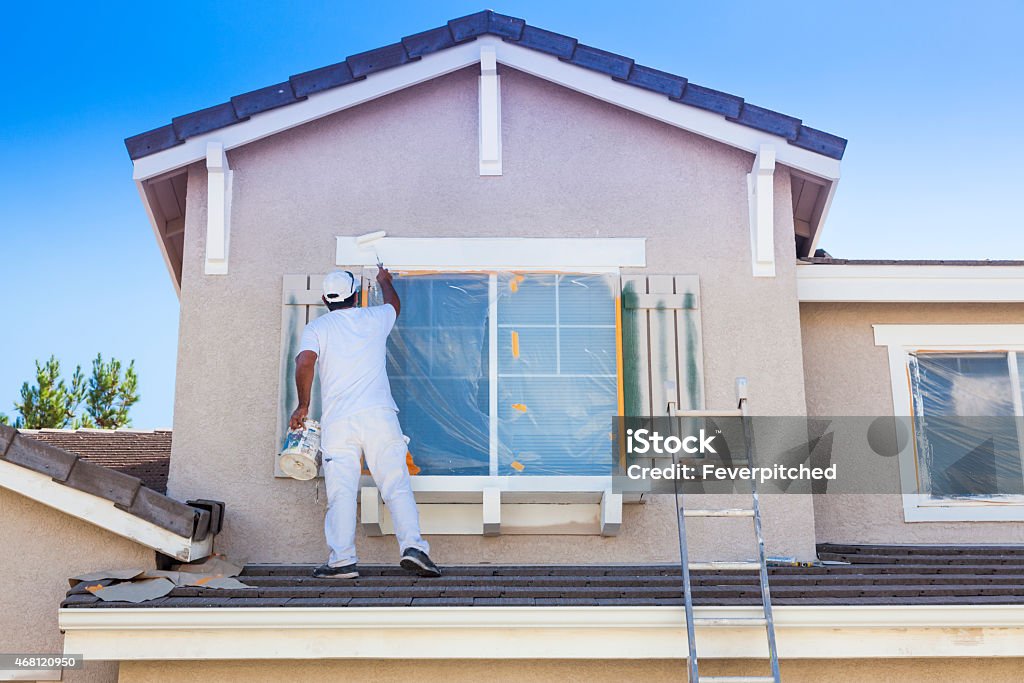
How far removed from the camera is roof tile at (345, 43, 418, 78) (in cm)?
768

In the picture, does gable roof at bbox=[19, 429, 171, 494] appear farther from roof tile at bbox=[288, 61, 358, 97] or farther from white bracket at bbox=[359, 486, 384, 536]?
roof tile at bbox=[288, 61, 358, 97]

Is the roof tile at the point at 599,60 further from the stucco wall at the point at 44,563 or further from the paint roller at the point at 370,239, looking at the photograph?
the stucco wall at the point at 44,563

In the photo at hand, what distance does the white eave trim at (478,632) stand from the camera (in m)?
5.72

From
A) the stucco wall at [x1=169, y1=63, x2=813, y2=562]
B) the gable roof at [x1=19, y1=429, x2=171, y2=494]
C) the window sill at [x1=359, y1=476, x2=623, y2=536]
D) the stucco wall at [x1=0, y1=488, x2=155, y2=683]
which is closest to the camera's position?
the stucco wall at [x1=0, y1=488, x2=155, y2=683]

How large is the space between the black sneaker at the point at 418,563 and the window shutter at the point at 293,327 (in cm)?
123

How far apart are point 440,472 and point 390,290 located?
1.24 meters

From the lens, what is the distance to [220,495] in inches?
281

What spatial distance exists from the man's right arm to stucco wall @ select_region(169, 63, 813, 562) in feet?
1.49

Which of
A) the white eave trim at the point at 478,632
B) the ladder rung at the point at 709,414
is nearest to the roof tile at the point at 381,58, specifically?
the ladder rung at the point at 709,414

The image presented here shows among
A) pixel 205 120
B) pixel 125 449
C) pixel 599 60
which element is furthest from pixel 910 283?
pixel 125 449

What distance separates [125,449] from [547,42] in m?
5.89

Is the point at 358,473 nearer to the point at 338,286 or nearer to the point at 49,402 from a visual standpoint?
the point at 338,286

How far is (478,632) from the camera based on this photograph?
5785 mm

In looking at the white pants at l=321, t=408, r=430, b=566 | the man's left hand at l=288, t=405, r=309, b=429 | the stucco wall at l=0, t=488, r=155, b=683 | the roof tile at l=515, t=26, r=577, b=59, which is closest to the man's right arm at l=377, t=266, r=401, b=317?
the white pants at l=321, t=408, r=430, b=566
